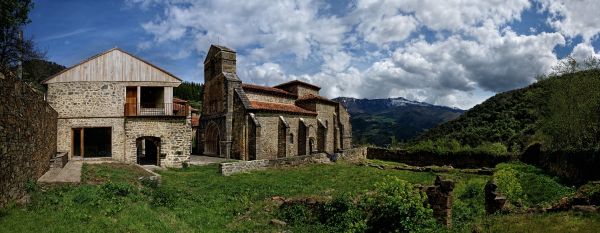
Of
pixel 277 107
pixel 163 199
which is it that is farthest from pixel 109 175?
pixel 277 107

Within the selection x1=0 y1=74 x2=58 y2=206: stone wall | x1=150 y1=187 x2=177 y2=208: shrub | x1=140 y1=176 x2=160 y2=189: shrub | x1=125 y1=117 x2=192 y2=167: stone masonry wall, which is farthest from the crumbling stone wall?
x1=125 y1=117 x2=192 y2=167: stone masonry wall

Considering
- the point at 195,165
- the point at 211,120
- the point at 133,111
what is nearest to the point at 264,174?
the point at 195,165

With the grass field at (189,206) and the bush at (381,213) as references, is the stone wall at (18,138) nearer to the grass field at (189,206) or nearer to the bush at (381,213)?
the grass field at (189,206)

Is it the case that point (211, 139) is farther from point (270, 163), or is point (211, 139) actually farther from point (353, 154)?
point (353, 154)

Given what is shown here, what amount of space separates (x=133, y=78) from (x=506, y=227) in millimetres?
24247

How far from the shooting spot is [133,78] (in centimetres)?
2616

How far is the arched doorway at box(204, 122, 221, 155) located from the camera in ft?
120

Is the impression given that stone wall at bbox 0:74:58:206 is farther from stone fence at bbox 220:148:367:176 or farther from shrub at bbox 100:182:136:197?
stone fence at bbox 220:148:367:176

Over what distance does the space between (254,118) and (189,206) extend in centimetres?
1875

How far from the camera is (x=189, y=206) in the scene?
14.1m

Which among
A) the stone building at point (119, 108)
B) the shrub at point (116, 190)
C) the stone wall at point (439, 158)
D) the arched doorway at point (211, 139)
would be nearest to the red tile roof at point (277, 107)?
the arched doorway at point (211, 139)

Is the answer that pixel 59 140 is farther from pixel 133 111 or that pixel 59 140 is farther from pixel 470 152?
pixel 470 152

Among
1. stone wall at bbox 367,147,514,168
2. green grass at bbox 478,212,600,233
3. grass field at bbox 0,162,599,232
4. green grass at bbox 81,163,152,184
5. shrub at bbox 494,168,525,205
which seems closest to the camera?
green grass at bbox 478,212,600,233

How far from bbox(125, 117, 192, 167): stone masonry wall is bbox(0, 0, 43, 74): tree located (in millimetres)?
12785
